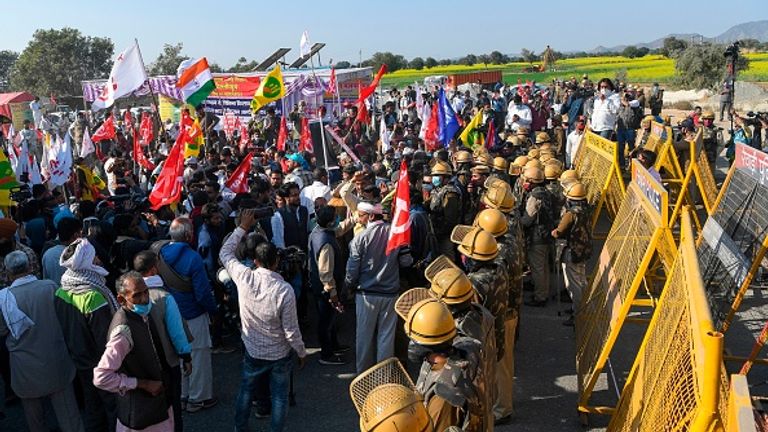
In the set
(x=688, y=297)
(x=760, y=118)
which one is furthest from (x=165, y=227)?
(x=760, y=118)

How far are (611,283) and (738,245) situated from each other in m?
2.00

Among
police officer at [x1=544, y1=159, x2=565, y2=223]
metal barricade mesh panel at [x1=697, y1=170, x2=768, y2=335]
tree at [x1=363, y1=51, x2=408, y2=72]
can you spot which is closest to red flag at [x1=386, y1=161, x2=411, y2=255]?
metal barricade mesh panel at [x1=697, y1=170, x2=768, y2=335]

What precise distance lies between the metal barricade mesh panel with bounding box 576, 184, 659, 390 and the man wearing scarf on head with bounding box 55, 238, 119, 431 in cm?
401

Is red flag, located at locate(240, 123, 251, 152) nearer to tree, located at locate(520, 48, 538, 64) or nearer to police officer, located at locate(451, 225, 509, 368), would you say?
police officer, located at locate(451, 225, 509, 368)

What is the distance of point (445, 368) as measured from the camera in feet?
11.7

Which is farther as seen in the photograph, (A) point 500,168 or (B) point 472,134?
(B) point 472,134

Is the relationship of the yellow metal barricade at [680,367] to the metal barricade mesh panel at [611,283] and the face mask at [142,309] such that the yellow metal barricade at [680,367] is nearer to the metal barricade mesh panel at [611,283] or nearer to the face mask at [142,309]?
the metal barricade mesh panel at [611,283]

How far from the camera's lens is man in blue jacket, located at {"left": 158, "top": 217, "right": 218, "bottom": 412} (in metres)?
5.55

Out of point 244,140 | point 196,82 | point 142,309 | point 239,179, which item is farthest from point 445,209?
point 244,140

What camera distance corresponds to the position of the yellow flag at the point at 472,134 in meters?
12.9

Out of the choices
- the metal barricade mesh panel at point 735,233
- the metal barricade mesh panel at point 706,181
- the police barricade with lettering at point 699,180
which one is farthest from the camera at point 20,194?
the metal barricade mesh panel at point 706,181

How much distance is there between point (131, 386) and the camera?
4230 millimetres

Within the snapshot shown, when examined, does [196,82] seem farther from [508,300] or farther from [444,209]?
[508,300]

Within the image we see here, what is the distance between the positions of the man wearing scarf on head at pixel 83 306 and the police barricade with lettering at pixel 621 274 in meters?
4.01
